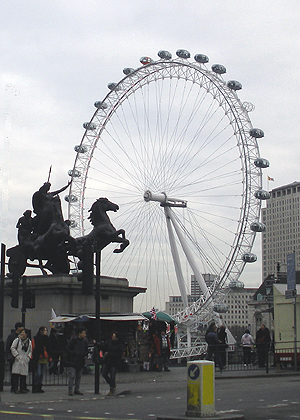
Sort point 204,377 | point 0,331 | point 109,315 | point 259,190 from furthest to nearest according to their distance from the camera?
point 259,190 → point 109,315 → point 0,331 → point 204,377

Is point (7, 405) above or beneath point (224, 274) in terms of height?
beneath

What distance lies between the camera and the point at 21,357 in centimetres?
1552

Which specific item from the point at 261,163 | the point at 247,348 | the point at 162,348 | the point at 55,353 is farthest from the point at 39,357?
the point at 261,163

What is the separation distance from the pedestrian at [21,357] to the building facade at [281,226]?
15923cm

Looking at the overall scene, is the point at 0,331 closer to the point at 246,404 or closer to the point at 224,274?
the point at 246,404

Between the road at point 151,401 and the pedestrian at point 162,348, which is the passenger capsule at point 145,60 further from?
the road at point 151,401

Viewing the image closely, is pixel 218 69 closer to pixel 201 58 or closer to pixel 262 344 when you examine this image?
pixel 201 58

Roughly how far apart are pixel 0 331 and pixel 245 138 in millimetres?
30908

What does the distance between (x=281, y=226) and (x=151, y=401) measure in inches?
6605

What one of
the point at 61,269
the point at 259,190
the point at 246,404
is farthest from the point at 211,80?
the point at 246,404

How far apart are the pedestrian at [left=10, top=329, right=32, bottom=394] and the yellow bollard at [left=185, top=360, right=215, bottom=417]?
572 cm

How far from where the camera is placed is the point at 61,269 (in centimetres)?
2861

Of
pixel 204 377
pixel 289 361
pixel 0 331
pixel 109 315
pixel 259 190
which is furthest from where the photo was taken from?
pixel 259 190

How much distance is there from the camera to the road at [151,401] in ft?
38.1
